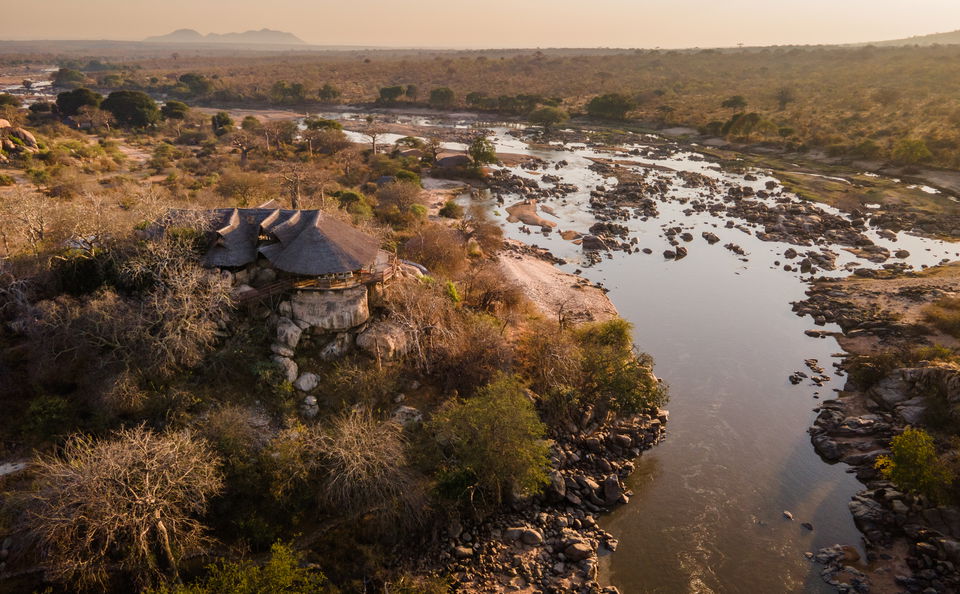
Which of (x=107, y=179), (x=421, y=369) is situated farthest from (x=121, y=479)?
(x=107, y=179)

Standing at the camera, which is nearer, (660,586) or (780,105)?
(660,586)

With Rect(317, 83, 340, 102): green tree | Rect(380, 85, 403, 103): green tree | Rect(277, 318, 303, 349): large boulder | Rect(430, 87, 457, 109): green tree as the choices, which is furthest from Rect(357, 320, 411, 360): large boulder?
Rect(317, 83, 340, 102): green tree

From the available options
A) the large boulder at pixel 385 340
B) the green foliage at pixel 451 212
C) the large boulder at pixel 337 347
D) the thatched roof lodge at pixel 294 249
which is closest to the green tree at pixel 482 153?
the green foliage at pixel 451 212

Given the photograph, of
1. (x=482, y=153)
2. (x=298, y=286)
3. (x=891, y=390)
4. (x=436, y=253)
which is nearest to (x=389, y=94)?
(x=482, y=153)

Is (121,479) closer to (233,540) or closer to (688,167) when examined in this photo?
(233,540)

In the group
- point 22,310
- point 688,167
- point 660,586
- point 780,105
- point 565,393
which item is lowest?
point 660,586
